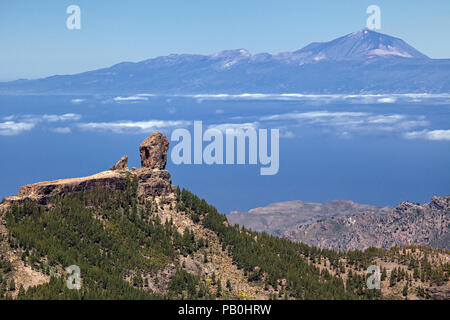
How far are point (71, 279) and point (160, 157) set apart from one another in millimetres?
53703

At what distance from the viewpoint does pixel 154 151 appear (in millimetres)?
194375

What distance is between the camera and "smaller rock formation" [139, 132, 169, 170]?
638 ft

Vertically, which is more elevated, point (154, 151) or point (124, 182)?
point (154, 151)

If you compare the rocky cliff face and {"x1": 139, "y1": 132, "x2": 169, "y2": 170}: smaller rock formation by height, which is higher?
{"x1": 139, "y1": 132, "x2": 169, "y2": 170}: smaller rock formation

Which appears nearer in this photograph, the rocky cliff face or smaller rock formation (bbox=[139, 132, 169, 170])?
the rocky cliff face

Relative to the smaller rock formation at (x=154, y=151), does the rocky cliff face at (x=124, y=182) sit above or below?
below

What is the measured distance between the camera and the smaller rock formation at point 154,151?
638 feet

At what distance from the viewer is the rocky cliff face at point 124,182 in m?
171

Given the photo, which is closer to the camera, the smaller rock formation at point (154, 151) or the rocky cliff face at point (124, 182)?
the rocky cliff face at point (124, 182)

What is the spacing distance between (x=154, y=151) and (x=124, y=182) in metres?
13.4

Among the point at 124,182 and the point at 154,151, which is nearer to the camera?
the point at 124,182
